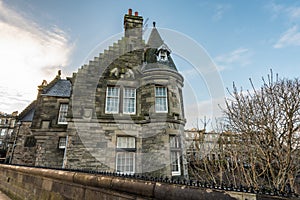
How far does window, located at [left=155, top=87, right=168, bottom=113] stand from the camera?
36.1ft

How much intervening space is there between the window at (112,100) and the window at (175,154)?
4239 mm

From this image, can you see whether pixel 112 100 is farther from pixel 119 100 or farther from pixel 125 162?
pixel 125 162

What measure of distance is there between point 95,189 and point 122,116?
8.29 m

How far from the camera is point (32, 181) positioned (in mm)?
4676

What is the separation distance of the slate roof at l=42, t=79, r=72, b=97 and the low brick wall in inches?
393

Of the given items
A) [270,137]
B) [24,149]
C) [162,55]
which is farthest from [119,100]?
[24,149]

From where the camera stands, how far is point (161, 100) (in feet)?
→ 36.8

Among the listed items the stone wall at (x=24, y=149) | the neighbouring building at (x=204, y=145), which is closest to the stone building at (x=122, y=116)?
the neighbouring building at (x=204, y=145)

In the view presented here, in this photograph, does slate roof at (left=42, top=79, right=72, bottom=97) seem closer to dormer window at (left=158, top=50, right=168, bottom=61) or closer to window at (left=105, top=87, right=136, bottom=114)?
window at (left=105, top=87, right=136, bottom=114)

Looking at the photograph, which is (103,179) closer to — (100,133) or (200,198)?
(200,198)

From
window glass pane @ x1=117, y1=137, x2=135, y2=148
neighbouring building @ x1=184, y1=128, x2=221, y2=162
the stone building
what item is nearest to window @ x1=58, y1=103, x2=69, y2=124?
the stone building

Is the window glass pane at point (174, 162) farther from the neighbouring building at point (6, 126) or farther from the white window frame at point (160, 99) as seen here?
the neighbouring building at point (6, 126)

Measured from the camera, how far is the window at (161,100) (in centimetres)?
1100

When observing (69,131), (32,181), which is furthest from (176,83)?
(32,181)
